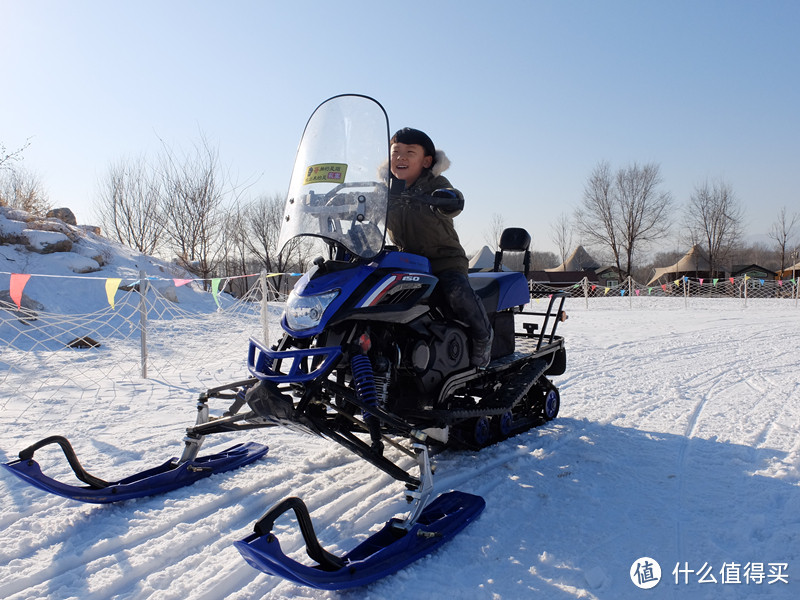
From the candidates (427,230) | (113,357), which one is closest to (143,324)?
(113,357)

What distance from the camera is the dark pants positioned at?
3.63 metres

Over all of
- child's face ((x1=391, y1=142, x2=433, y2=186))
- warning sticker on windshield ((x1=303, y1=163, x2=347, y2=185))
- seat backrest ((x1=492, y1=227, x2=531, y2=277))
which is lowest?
seat backrest ((x1=492, y1=227, x2=531, y2=277))

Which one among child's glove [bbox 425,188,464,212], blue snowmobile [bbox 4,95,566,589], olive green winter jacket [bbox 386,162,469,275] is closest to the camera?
blue snowmobile [bbox 4,95,566,589]

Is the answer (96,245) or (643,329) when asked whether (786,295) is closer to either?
(643,329)

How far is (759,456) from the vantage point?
3.85 meters

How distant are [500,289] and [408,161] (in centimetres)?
133

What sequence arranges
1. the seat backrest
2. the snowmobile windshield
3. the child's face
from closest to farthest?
the snowmobile windshield
the child's face
the seat backrest

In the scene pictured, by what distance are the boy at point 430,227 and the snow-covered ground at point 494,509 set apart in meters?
1.10

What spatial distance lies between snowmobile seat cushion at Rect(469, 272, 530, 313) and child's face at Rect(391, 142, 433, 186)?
1.03 metres

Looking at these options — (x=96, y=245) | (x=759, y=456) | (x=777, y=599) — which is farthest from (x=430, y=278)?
(x=96, y=245)

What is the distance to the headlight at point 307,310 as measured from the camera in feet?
9.44

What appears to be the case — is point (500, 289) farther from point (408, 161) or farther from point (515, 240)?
point (408, 161)

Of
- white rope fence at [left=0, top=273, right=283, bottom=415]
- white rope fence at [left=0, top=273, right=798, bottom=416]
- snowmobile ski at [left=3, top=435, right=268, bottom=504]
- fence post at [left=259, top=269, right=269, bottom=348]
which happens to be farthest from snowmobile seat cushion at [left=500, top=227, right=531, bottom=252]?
fence post at [left=259, top=269, right=269, bottom=348]

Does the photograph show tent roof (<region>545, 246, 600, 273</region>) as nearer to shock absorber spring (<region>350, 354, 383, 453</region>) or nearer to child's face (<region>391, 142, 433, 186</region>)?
child's face (<region>391, 142, 433, 186</region>)
